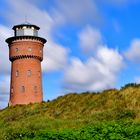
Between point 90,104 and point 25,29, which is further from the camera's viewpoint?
point 25,29

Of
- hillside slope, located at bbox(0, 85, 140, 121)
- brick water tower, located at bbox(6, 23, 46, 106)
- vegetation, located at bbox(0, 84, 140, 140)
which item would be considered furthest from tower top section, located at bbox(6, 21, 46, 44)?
hillside slope, located at bbox(0, 85, 140, 121)

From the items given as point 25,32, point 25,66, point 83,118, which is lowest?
point 83,118

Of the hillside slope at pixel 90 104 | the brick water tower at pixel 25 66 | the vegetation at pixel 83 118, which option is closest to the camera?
the vegetation at pixel 83 118

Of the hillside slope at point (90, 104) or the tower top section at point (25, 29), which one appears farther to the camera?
the tower top section at point (25, 29)

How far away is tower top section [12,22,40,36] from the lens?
58.8 meters

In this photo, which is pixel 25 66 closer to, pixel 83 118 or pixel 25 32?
pixel 25 32

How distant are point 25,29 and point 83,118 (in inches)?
1377

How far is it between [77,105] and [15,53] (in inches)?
1031

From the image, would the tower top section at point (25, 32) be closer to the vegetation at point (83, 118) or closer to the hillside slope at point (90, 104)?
the vegetation at point (83, 118)

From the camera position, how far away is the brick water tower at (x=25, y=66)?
55938mm

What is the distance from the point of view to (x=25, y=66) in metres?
56.9

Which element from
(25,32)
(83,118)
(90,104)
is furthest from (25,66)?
(83,118)

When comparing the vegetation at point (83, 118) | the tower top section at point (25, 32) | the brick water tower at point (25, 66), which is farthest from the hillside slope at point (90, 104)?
the tower top section at point (25, 32)

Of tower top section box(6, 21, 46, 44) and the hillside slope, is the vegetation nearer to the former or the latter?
the hillside slope
